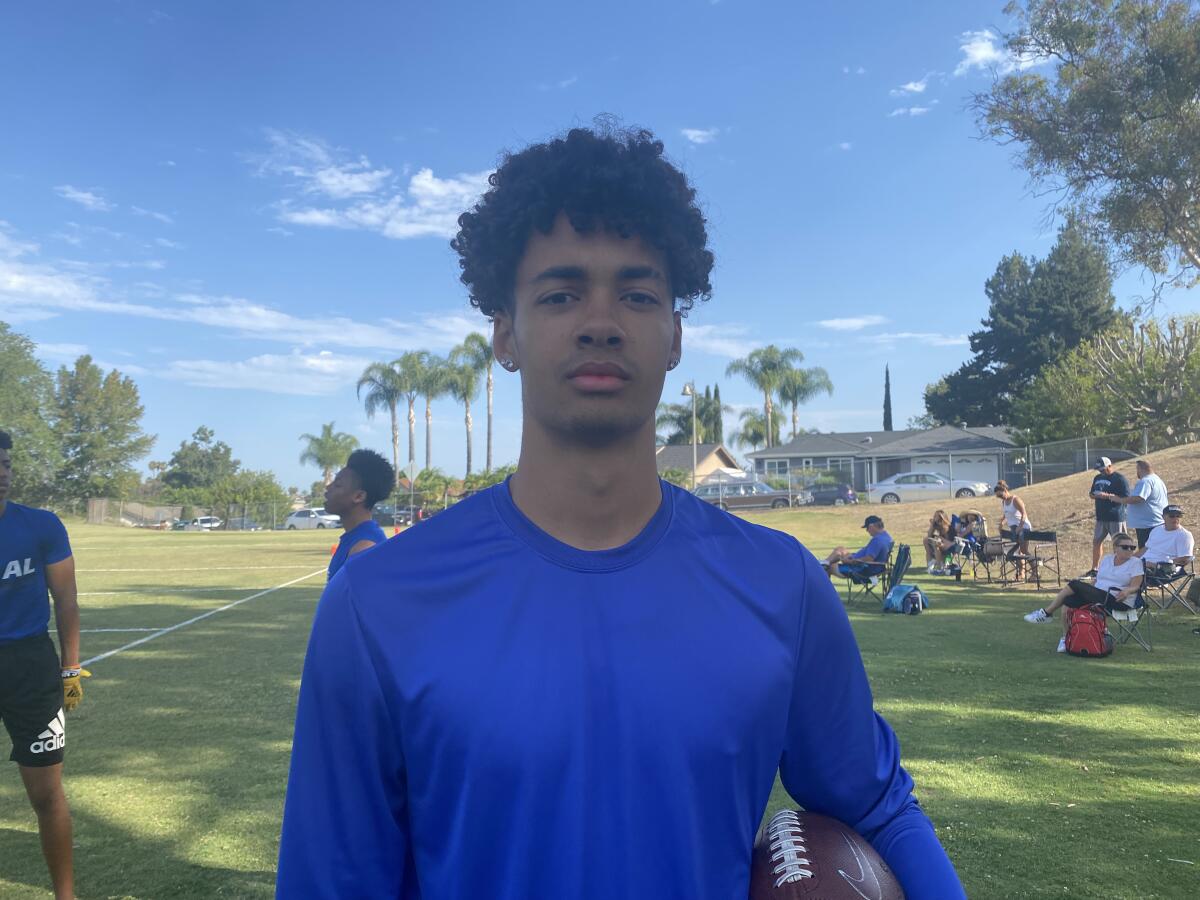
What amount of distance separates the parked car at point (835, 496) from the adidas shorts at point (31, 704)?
3932cm

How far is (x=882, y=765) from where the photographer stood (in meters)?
1.63

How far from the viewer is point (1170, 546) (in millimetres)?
11156

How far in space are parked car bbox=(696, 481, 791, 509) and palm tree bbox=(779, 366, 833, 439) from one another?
22068 mm

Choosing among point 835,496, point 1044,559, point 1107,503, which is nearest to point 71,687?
point 1107,503

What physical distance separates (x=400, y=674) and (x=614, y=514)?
502 mm

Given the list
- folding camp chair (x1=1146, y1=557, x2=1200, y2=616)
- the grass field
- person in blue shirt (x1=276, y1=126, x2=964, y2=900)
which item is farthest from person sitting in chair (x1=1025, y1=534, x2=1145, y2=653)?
person in blue shirt (x1=276, y1=126, x2=964, y2=900)

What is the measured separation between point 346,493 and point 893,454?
58233 millimetres

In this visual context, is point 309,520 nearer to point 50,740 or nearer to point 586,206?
point 50,740

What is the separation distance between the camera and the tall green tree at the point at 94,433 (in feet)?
218

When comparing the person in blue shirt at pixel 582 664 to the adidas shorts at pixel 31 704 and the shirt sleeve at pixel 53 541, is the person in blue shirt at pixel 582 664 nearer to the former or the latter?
the adidas shorts at pixel 31 704

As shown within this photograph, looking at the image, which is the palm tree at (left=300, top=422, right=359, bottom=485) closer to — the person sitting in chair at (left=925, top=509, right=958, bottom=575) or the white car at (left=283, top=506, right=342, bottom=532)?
the white car at (left=283, top=506, right=342, bottom=532)

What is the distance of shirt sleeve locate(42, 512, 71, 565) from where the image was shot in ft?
14.3

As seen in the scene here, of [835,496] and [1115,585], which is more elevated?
[835,496]

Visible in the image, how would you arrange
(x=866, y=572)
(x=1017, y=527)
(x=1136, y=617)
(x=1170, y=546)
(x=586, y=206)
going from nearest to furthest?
(x=586, y=206)
(x=1136, y=617)
(x=1170, y=546)
(x=866, y=572)
(x=1017, y=527)
